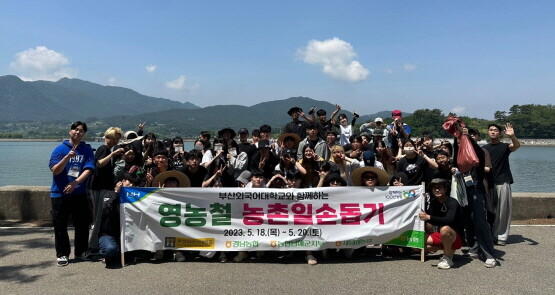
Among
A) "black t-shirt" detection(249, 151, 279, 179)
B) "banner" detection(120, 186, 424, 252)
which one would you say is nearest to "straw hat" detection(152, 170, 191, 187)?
"banner" detection(120, 186, 424, 252)

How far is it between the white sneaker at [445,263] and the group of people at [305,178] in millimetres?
13

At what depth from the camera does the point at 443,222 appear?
17.1 feet

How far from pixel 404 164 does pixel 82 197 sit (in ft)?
16.9

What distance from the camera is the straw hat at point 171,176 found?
5.68 meters

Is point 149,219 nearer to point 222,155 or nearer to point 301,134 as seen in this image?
point 222,155

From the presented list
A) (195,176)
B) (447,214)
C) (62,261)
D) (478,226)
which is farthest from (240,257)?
(478,226)

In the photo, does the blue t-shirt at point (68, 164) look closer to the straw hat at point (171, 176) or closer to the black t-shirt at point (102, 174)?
the black t-shirt at point (102, 174)

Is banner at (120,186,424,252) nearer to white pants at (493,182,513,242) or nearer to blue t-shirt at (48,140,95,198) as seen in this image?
blue t-shirt at (48,140,95,198)

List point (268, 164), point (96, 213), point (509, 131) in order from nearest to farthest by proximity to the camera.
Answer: point (509, 131) → point (96, 213) → point (268, 164)

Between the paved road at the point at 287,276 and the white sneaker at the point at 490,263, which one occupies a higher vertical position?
the white sneaker at the point at 490,263

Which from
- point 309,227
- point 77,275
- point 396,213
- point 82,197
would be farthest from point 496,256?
point 82,197

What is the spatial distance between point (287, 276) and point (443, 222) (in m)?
2.31

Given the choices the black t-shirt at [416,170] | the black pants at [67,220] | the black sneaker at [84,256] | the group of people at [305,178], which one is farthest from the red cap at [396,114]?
the black sneaker at [84,256]

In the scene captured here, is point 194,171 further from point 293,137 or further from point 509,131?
point 509,131
